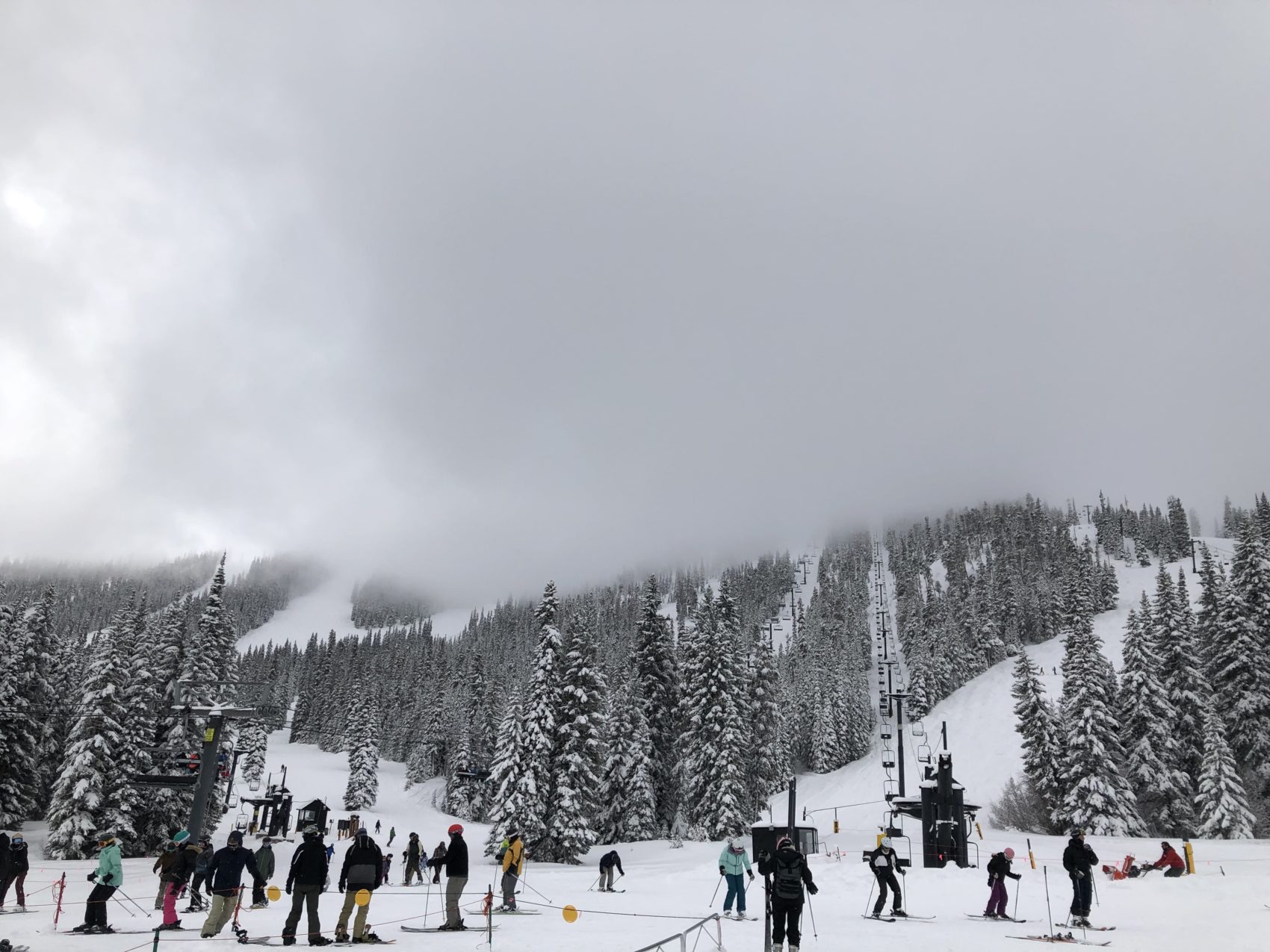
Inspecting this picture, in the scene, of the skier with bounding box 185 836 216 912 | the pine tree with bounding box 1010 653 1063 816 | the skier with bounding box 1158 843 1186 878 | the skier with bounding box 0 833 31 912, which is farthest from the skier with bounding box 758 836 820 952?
the pine tree with bounding box 1010 653 1063 816

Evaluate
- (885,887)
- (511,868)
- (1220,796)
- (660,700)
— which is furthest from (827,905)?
(1220,796)

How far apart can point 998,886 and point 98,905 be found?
19444mm

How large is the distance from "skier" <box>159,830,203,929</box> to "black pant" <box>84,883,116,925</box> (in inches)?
39.7

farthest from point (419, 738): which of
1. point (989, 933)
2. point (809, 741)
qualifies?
point (989, 933)

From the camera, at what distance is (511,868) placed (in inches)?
675

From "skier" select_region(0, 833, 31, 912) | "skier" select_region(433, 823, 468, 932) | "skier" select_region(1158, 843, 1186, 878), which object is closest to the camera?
"skier" select_region(433, 823, 468, 932)

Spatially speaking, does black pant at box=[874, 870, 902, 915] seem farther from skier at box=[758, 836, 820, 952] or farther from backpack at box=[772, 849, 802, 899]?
backpack at box=[772, 849, 802, 899]

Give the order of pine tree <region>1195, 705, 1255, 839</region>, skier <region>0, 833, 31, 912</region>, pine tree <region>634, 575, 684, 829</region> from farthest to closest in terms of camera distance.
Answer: pine tree <region>634, 575, 684, 829</region>, pine tree <region>1195, 705, 1255, 839</region>, skier <region>0, 833, 31, 912</region>

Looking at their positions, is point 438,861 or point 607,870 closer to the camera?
point 438,861

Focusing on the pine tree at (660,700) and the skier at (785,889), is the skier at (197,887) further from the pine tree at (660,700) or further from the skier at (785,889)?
the pine tree at (660,700)

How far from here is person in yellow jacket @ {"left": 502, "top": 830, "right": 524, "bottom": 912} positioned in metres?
17.1

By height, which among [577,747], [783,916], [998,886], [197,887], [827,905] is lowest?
[827,905]

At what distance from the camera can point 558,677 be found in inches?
1708

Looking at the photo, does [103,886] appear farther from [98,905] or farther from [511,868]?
[511,868]
